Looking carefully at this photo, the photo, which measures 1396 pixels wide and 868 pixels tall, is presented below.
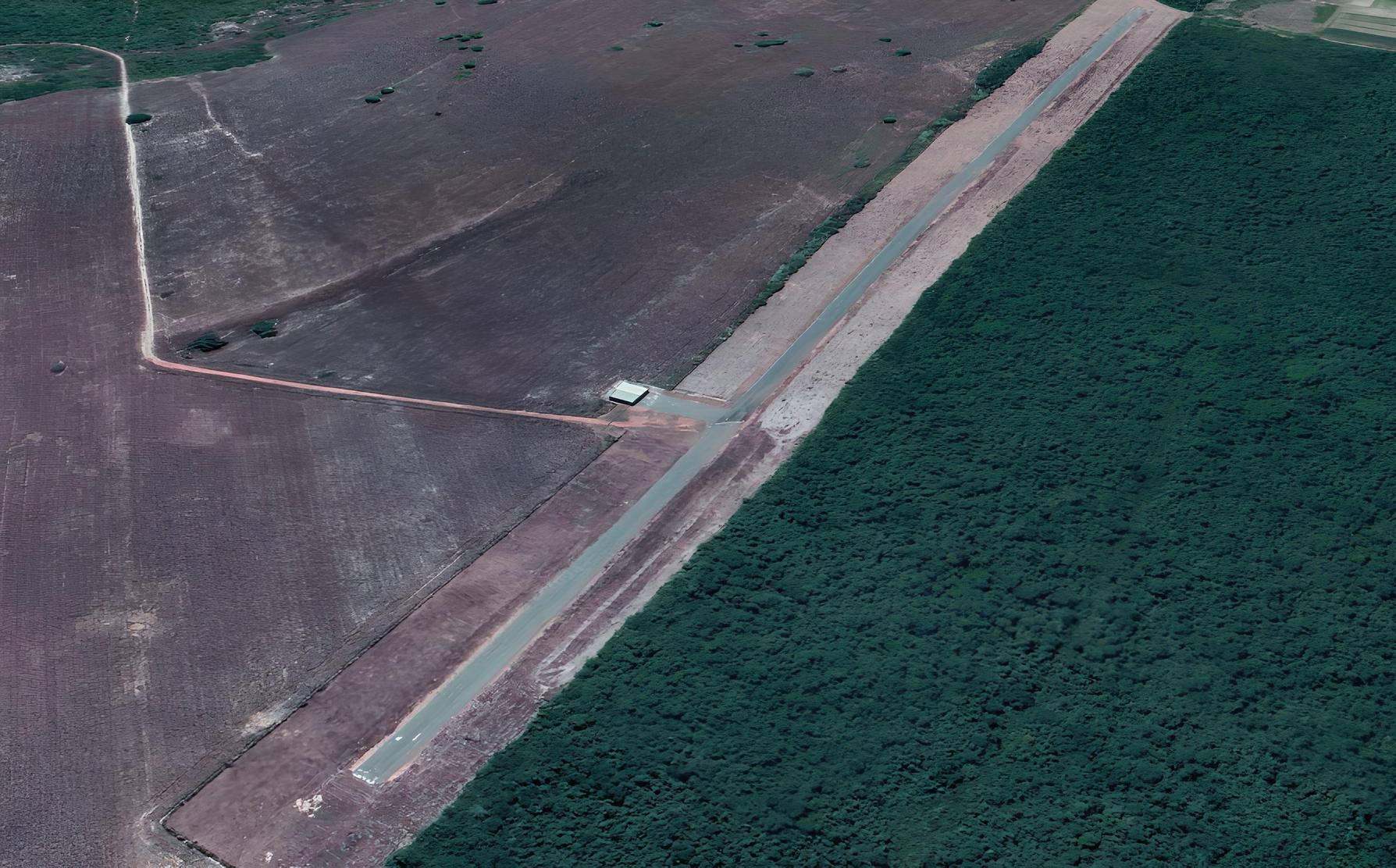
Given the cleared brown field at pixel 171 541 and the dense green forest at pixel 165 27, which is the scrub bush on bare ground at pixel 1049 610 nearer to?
the cleared brown field at pixel 171 541

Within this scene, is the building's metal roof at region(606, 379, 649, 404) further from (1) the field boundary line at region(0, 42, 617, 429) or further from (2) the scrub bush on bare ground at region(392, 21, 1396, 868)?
(2) the scrub bush on bare ground at region(392, 21, 1396, 868)

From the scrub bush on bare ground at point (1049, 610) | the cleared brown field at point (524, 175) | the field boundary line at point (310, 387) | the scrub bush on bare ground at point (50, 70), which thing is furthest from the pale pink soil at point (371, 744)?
the scrub bush on bare ground at point (50, 70)

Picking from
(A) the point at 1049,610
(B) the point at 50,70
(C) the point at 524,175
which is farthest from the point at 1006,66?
(B) the point at 50,70

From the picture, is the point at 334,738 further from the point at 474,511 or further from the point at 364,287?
the point at 364,287

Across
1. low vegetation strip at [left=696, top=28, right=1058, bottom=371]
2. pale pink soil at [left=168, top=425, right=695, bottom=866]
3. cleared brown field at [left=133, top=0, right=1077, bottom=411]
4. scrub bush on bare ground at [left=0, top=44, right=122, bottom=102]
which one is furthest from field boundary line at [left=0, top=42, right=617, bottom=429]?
scrub bush on bare ground at [left=0, top=44, right=122, bottom=102]

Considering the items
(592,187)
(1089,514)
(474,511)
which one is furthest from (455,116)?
(1089,514)

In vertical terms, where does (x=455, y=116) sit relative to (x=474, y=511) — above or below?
above
